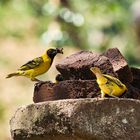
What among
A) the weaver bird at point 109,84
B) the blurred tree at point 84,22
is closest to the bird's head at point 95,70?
the weaver bird at point 109,84

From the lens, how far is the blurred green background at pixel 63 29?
8.12 meters

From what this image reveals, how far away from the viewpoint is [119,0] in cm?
810

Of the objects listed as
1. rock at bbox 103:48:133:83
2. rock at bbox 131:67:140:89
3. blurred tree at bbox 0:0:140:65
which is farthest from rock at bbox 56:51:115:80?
blurred tree at bbox 0:0:140:65

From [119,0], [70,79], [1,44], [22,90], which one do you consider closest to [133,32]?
[119,0]

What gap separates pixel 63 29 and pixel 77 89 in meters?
6.10

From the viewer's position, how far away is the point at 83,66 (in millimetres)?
2426

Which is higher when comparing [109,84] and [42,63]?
[42,63]

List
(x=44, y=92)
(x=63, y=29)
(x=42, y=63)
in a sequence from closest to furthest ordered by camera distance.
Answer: (x=44, y=92) < (x=42, y=63) < (x=63, y=29)

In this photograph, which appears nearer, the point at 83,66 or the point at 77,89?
the point at 77,89

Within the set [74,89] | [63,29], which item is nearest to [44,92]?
[74,89]

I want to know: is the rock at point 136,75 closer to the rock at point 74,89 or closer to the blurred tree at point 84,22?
the rock at point 74,89

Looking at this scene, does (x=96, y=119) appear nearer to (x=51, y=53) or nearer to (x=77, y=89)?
(x=77, y=89)

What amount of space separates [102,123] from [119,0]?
612 cm

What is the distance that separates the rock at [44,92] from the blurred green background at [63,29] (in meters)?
4.84
